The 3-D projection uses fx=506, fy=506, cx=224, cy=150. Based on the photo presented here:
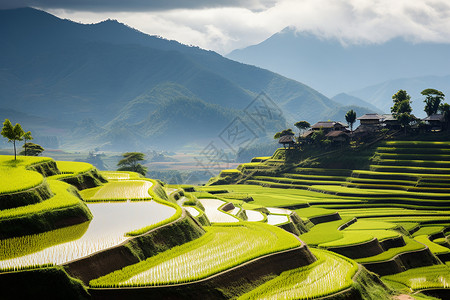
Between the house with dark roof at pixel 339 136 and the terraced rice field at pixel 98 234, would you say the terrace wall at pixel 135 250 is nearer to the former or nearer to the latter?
the terraced rice field at pixel 98 234

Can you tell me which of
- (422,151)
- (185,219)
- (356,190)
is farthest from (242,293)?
(422,151)

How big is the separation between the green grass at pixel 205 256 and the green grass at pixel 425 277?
11.5 meters

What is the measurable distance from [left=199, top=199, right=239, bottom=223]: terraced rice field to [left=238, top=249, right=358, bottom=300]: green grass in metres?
14.9

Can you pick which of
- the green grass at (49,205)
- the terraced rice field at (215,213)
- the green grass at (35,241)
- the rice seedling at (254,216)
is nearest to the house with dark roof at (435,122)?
the rice seedling at (254,216)

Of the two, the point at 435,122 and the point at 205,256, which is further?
the point at 435,122

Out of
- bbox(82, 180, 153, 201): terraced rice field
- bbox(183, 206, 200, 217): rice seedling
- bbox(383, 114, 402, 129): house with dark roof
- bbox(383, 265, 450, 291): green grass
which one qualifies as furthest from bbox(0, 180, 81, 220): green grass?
bbox(383, 114, 402, 129): house with dark roof

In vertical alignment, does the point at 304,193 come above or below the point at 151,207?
below

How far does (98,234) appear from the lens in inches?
1115

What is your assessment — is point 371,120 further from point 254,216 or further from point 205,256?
point 205,256

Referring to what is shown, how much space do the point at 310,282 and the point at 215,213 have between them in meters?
23.6

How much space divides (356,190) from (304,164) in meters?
21.5

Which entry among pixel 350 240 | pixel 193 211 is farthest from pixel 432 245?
pixel 193 211

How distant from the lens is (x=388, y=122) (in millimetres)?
101000

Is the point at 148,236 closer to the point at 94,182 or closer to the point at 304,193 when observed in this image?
the point at 94,182
